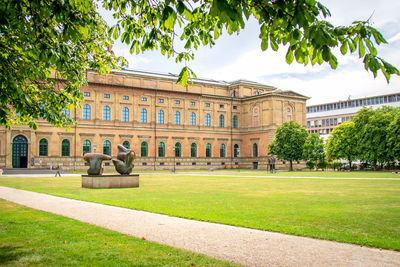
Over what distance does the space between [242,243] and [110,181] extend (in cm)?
1767

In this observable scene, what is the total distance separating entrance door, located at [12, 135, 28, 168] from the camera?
57.6m

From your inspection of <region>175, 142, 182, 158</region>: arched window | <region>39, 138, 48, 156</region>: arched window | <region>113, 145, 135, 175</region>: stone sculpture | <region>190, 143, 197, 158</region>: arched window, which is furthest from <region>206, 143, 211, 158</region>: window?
<region>113, 145, 135, 175</region>: stone sculpture

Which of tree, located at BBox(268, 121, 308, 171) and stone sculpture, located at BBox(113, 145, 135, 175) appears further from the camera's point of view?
tree, located at BBox(268, 121, 308, 171)

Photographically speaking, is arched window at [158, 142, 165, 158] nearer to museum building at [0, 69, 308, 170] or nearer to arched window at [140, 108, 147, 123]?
museum building at [0, 69, 308, 170]

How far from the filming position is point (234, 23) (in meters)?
5.08

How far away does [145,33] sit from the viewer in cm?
795

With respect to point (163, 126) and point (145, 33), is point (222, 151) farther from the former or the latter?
point (145, 33)

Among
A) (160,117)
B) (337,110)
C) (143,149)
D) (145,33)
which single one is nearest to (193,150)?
(160,117)

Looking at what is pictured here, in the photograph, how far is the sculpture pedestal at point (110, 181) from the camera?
23.8 meters

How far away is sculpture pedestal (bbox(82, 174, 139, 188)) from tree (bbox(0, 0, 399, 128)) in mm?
11235

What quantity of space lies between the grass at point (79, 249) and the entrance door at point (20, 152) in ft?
174

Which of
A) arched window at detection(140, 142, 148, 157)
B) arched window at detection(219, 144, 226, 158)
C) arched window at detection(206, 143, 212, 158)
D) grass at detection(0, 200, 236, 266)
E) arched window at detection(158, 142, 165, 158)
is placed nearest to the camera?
grass at detection(0, 200, 236, 266)

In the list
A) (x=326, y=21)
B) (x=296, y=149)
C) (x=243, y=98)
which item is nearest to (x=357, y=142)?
(x=296, y=149)

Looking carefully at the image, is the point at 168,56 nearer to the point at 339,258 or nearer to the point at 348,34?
the point at 348,34
